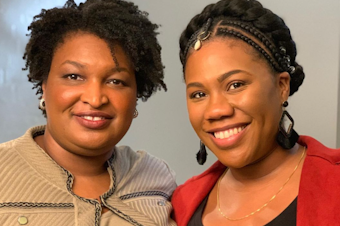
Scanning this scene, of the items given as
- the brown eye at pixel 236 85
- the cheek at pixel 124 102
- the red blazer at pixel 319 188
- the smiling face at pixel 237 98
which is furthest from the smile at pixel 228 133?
the cheek at pixel 124 102

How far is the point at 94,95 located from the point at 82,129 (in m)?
0.13

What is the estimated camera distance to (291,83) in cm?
129

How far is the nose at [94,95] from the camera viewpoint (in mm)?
1291

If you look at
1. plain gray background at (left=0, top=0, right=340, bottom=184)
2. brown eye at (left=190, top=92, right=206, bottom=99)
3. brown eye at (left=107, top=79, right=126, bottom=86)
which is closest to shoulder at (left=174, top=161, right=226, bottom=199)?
brown eye at (left=190, top=92, right=206, bottom=99)

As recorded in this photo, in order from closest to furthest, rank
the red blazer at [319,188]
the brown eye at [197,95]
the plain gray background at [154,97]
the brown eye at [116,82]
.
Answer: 1. the red blazer at [319,188]
2. the brown eye at [197,95]
3. the brown eye at [116,82]
4. the plain gray background at [154,97]

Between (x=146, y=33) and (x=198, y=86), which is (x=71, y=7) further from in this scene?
(x=198, y=86)

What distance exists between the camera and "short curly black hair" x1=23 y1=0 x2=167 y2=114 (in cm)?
139

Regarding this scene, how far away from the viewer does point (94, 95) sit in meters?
1.29

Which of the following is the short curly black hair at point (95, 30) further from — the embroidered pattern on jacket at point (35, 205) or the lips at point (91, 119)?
the embroidered pattern on jacket at point (35, 205)

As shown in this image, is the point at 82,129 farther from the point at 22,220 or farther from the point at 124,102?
the point at 22,220

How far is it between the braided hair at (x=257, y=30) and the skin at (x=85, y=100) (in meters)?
0.33

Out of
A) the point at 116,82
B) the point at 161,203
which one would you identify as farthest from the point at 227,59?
the point at 161,203

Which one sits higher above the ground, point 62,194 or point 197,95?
point 197,95

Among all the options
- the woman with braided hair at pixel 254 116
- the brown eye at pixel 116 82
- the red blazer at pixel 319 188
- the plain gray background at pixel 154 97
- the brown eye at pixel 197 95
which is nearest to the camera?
the red blazer at pixel 319 188
